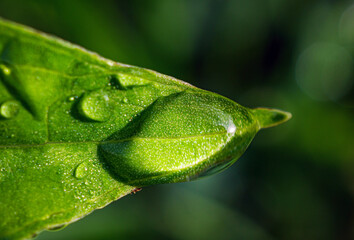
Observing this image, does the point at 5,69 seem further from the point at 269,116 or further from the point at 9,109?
the point at 269,116

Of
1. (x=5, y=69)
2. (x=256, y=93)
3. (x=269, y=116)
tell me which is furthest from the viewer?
(x=256, y=93)

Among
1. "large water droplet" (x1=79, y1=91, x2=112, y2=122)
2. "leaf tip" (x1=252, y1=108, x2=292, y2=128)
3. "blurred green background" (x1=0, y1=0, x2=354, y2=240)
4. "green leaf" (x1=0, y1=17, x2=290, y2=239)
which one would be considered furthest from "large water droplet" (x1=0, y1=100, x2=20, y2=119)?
"blurred green background" (x1=0, y1=0, x2=354, y2=240)

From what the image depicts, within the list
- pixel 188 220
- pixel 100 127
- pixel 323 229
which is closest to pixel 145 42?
pixel 188 220

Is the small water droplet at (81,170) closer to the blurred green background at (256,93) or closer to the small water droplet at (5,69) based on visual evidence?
the small water droplet at (5,69)

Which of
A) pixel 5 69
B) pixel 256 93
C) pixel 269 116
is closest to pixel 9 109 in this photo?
pixel 5 69

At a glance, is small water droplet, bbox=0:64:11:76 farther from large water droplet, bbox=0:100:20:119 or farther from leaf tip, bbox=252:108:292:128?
leaf tip, bbox=252:108:292:128

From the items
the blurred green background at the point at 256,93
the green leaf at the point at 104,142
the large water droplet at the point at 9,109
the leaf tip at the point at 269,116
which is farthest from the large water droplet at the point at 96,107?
the blurred green background at the point at 256,93

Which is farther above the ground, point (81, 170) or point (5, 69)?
point (5, 69)
